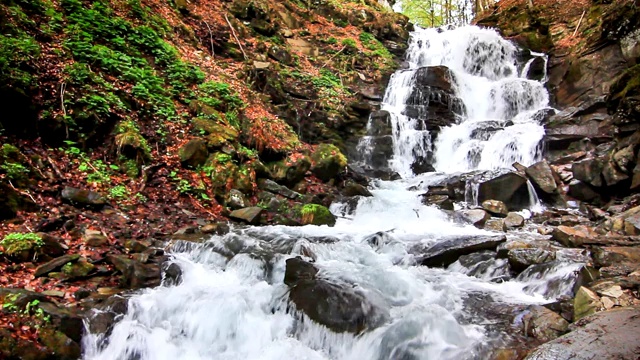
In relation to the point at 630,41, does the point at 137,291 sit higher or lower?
lower

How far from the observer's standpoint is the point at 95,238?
5.58m

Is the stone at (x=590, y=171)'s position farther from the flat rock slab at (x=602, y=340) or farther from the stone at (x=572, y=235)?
the flat rock slab at (x=602, y=340)

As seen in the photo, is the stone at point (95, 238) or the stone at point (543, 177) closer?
the stone at point (95, 238)

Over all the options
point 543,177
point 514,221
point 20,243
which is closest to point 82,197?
point 20,243

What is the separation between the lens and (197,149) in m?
8.30

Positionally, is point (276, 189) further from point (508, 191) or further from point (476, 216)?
point (508, 191)

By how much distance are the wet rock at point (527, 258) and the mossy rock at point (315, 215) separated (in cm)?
386

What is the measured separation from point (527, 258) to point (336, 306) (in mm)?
3396

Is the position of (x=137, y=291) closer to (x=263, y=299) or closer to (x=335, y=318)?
(x=263, y=299)

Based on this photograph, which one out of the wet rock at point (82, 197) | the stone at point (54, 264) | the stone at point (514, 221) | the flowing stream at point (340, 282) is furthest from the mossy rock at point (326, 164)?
the stone at point (54, 264)

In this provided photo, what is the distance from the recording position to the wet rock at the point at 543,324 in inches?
166

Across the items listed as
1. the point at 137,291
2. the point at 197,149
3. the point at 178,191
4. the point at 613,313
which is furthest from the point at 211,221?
the point at 613,313

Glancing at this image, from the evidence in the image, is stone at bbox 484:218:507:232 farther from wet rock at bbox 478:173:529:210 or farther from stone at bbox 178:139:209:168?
stone at bbox 178:139:209:168

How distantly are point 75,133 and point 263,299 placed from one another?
485 cm
